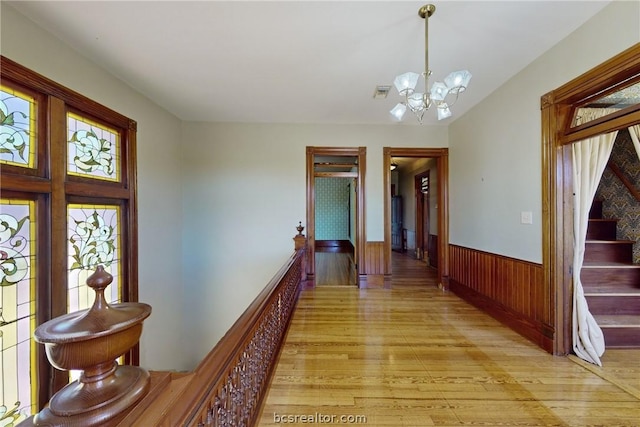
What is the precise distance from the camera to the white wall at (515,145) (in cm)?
196

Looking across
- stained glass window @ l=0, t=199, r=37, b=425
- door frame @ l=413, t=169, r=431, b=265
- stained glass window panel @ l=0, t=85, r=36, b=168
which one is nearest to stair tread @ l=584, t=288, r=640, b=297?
door frame @ l=413, t=169, r=431, b=265

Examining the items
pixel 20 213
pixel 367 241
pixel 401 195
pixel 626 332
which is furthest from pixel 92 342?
pixel 401 195

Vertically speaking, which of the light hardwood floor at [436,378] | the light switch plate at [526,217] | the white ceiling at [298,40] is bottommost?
the light hardwood floor at [436,378]

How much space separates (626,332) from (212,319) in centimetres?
499

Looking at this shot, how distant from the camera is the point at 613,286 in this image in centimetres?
265

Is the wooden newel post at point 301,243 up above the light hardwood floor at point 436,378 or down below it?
above

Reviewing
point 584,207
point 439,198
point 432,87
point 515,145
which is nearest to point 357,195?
point 439,198

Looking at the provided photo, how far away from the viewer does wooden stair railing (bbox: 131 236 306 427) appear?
657mm

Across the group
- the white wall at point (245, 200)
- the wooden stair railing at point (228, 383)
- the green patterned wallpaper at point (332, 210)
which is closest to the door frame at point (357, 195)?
the white wall at point (245, 200)

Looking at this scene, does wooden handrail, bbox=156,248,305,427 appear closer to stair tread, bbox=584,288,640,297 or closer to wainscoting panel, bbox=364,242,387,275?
wainscoting panel, bbox=364,242,387,275

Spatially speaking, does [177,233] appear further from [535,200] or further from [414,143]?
[535,200]

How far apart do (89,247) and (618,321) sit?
5.19 m

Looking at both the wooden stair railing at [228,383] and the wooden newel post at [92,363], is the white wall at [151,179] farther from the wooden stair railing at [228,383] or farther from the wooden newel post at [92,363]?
the wooden newel post at [92,363]

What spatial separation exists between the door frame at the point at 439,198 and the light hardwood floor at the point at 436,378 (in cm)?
133
